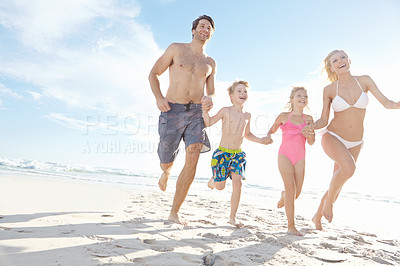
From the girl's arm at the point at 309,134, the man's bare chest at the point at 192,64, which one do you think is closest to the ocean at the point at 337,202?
the girl's arm at the point at 309,134

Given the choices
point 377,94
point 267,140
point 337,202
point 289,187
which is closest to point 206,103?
point 267,140

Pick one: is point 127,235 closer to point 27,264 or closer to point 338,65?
point 27,264

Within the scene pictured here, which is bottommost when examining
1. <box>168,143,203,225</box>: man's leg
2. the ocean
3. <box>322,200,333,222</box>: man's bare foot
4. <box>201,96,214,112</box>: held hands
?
the ocean

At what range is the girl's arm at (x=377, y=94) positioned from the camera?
3.98 metres

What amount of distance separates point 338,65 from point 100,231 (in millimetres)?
3915

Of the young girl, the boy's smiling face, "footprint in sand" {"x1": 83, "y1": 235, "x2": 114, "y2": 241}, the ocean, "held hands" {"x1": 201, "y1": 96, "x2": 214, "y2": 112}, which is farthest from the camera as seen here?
the ocean

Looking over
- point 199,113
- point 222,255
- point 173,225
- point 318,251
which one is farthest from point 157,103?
point 318,251

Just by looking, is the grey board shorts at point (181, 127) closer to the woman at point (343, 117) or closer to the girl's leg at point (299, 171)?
the girl's leg at point (299, 171)

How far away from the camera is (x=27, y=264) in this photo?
1898 millimetres

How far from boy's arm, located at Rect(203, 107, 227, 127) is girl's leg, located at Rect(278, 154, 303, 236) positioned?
1211 mm

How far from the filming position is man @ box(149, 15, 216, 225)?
4.13m

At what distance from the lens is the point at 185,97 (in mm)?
4293

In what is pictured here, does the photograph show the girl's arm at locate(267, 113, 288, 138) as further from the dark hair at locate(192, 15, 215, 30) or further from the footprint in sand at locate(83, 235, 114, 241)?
the footprint in sand at locate(83, 235, 114, 241)

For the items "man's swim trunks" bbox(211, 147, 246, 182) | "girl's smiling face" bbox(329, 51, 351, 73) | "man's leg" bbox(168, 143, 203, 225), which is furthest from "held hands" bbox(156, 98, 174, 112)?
"girl's smiling face" bbox(329, 51, 351, 73)
